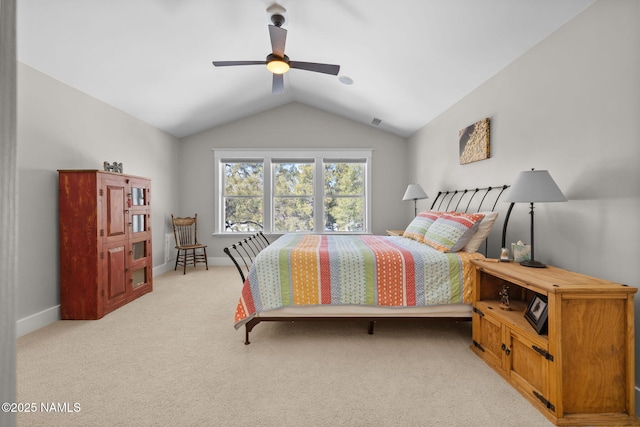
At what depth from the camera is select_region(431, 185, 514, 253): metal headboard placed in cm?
279

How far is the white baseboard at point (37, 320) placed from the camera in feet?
8.14

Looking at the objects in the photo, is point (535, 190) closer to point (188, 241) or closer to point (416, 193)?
point (416, 193)

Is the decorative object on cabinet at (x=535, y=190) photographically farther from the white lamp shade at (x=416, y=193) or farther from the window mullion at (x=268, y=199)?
the window mullion at (x=268, y=199)

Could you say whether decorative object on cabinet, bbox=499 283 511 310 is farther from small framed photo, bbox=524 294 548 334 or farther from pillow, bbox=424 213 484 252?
pillow, bbox=424 213 484 252

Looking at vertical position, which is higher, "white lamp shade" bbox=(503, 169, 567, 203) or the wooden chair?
"white lamp shade" bbox=(503, 169, 567, 203)

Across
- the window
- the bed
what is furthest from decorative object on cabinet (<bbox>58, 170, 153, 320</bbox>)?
the window

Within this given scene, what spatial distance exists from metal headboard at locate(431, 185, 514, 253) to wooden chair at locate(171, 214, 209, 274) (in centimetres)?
391

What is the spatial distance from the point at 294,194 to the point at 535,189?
409 cm

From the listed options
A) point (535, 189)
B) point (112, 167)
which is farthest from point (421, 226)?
point (112, 167)

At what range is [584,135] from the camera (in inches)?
74.5

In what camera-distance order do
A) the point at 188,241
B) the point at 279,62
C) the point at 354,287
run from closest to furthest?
the point at 354,287
the point at 279,62
the point at 188,241

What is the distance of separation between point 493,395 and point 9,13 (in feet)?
8.64

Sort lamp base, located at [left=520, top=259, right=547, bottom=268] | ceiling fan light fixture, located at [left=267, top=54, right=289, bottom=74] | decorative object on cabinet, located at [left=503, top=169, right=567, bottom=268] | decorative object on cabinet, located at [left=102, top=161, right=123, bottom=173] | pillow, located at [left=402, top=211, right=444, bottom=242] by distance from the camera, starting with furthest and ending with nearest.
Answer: decorative object on cabinet, located at [left=102, top=161, right=123, bottom=173]
pillow, located at [left=402, top=211, right=444, bottom=242]
ceiling fan light fixture, located at [left=267, top=54, right=289, bottom=74]
lamp base, located at [left=520, top=259, right=547, bottom=268]
decorative object on cabinet, located at [left=503, top=169, right=567, bottom=268]

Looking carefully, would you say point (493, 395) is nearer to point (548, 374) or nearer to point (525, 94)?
point (548, 374)
